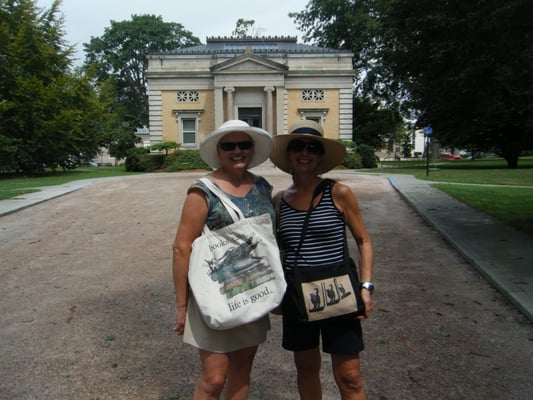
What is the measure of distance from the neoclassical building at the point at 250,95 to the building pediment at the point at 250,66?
71 centimetres

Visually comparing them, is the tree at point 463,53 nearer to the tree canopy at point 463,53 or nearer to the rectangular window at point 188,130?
the tree canopy at point 463,53

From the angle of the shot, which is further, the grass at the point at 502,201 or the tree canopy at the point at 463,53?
the grass at the point at 502,201

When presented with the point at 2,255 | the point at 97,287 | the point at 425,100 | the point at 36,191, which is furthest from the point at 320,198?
the point at 36,191

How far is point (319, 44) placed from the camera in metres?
46.6

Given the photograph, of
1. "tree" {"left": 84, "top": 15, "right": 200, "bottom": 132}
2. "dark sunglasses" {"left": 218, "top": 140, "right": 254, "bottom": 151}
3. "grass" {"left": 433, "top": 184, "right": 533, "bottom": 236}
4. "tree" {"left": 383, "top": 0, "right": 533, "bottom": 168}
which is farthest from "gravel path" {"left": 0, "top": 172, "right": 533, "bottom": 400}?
"tree" {"left": 84, "top": 15, "right": 200, "bottom": 132}

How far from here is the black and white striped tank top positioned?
276cm

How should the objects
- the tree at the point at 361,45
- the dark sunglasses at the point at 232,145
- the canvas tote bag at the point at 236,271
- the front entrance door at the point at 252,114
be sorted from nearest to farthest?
the canvas tote bag at the point at 236,271
the dark sunglasses at the point at 232,145
the front entrance door at the point at 252,114
the tree at the point at 361,45

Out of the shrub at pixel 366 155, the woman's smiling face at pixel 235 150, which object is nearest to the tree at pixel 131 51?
the shrub at pixel 366 155

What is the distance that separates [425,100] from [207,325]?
8504 mm

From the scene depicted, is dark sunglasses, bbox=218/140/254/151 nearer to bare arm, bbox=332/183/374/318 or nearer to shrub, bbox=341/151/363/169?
bare arm, bbox=332/183/374/318

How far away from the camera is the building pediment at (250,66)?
31.2 m

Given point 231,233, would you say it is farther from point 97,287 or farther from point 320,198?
point 97,287

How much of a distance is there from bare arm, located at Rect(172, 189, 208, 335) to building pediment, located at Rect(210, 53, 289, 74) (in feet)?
98.2

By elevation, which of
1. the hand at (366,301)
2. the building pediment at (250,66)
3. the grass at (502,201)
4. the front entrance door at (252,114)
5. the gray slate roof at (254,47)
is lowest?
the grass at (502,201)
